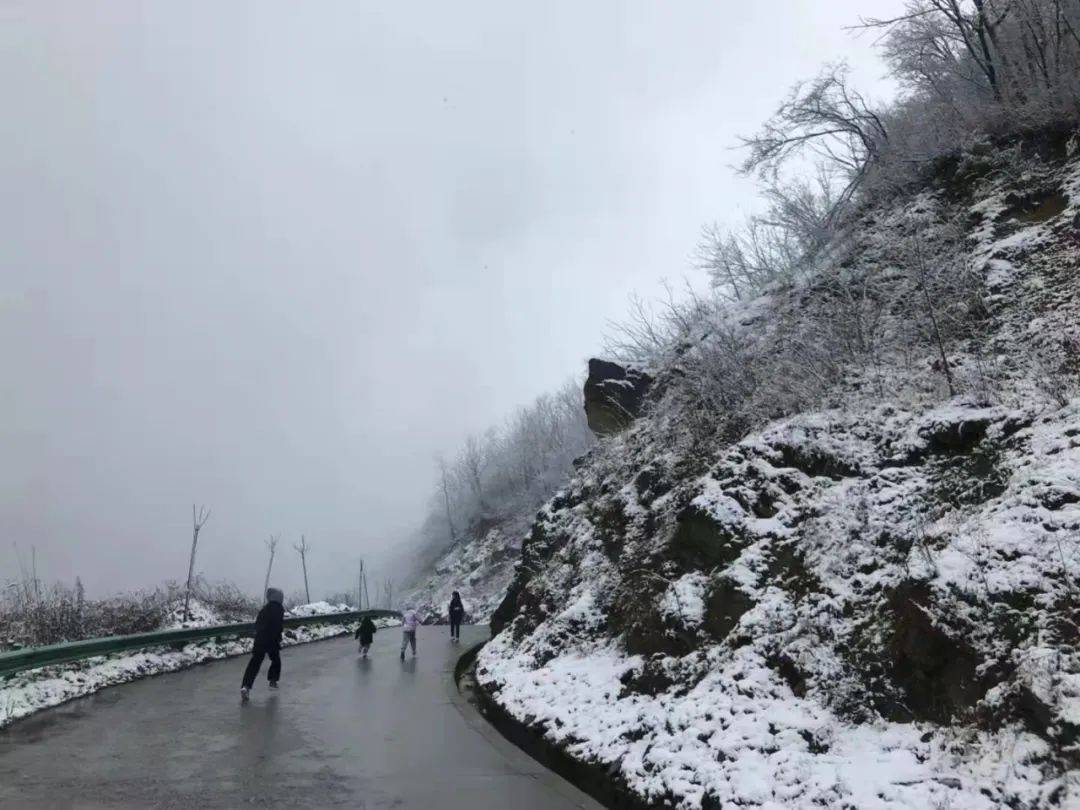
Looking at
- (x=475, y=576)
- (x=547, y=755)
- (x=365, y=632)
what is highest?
(x=475, y=576)

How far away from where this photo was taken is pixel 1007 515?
21.2 ft

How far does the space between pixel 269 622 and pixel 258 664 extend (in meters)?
0.71

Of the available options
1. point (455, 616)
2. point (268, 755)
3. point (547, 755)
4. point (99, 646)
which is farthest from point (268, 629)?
point (455, 616)

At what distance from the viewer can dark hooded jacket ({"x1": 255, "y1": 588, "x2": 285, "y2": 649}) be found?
1224cm

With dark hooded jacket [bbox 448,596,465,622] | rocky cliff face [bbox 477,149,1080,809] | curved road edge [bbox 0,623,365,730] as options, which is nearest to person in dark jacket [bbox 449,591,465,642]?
dark hooded jacket [bbox 448,596,465,622]

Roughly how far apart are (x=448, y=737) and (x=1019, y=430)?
790 centimetres

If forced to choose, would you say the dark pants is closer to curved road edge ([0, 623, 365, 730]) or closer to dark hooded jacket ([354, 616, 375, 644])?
curved road edge ([0, 623, 365, 730])

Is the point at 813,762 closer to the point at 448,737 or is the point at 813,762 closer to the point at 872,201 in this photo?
the point at 448,737

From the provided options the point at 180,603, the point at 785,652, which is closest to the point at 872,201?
the point at 785,652

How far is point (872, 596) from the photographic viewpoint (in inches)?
275

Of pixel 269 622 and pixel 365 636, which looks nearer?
pixel 269 622

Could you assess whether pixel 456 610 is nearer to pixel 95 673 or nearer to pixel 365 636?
pixel 365 636

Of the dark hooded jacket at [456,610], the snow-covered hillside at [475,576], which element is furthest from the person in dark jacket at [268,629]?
the snow-covered hillside at [475,576]

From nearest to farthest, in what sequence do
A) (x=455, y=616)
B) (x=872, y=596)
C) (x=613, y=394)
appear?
1. (x=872, y=596)
2. (x=613, y=394)
3. (x=455, y=616)
